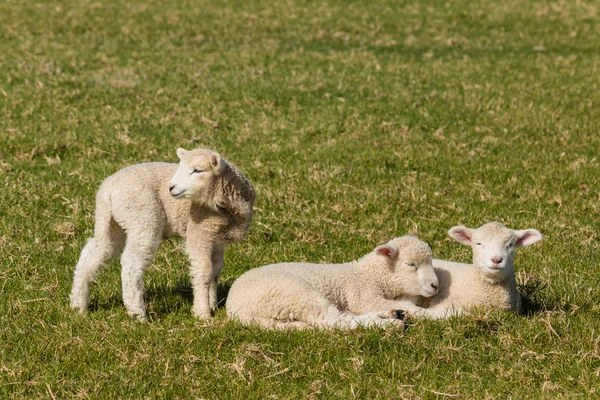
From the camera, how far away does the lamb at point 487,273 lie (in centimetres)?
684

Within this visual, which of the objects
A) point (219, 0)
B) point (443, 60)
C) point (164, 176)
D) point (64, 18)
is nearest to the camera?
point (164, 176)

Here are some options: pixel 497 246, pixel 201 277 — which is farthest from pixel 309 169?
pixel 497 246

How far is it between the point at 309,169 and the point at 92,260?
4.55 m

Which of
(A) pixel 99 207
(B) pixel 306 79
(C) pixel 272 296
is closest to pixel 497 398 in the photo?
(C) pixel 272 296

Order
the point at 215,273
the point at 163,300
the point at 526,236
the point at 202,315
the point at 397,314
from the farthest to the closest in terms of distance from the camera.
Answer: the point at 163,300, the point at 215,273, the point at 526,236, the point at 202,315, the point at 397,314

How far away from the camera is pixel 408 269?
7.34 m

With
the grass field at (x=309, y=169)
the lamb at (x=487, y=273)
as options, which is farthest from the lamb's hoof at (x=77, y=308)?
A: the lamb at (x=487, y=273)

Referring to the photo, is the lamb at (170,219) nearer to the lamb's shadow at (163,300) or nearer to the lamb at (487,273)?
the lamb's shadow at (163,300)

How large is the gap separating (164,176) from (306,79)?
989cm

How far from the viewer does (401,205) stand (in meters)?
9.98

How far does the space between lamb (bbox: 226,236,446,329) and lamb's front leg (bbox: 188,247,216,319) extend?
0.19 m

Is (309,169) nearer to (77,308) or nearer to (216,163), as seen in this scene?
(216,163)

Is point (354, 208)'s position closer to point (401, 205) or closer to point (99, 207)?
point (401, 205)

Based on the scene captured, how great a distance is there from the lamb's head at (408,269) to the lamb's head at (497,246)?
38 centimetres
